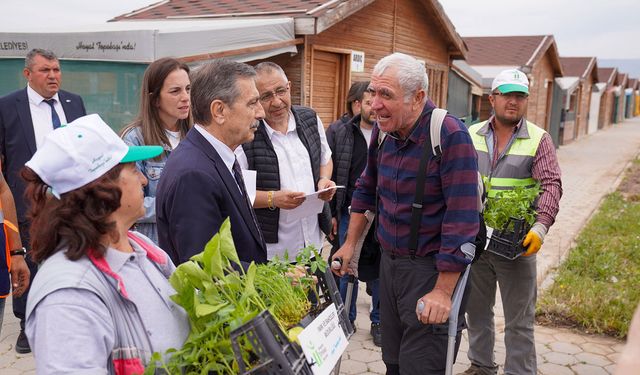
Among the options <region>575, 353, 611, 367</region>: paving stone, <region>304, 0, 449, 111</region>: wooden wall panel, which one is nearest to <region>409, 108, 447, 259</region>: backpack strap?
<region>575, 353, 611, 367</region>: paving stone

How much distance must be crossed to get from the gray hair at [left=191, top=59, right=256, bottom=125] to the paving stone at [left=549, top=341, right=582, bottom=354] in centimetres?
378

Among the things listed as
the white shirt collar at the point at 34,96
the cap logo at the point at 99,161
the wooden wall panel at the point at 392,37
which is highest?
the wooden wall panel at the point at 392,37

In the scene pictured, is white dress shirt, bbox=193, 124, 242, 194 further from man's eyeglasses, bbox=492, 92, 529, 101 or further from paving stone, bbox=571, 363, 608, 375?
paving stone, bbox=571, 363, 608, 375

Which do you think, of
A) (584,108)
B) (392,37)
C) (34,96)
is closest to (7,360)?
(34,96)

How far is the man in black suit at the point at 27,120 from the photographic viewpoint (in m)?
4.35

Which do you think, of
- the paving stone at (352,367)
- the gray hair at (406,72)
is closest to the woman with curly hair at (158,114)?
the gray hair at (406,72)

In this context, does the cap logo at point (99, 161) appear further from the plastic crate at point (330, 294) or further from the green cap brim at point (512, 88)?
the green cap brim at point (512, 88)

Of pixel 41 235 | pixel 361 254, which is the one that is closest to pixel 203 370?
pixel 41 235

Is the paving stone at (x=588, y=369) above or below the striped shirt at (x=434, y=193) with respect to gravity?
below

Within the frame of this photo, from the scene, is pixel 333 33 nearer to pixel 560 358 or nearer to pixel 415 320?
pixel 560 358

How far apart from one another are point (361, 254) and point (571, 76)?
3254 cm

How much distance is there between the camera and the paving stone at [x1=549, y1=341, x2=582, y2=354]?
468 cm

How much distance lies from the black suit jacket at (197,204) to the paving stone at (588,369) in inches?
127

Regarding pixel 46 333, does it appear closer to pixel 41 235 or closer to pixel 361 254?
pixel 41 235
